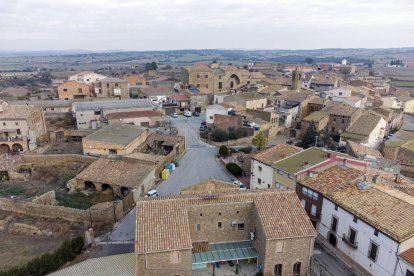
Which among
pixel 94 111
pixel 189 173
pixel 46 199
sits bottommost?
pixel 46 199

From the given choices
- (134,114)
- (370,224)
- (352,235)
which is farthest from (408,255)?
(134,114)

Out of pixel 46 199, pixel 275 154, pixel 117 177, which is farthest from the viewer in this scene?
pixel 117 177

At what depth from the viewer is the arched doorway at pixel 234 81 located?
347ft

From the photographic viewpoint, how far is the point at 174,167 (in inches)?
1829

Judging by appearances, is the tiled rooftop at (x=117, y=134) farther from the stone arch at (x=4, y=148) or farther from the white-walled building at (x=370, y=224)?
the white-walled building at (x=370, y=224)

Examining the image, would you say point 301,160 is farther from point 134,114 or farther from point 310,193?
point 134,114

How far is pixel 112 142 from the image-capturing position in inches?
1889

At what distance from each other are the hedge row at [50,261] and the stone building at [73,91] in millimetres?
63832

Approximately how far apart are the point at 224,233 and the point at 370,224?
433 inches

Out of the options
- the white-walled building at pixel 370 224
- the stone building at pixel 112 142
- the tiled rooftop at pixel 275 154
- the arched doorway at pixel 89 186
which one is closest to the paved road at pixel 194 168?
the tiled rooftop at pixel 275 154

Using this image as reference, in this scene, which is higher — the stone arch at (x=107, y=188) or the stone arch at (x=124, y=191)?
the stone arch at (x=124, y=191)

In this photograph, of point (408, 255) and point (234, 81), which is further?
point (234, 81)

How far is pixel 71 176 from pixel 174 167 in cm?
1419

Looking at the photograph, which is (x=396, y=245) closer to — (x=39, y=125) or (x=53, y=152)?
(x=53, y=152)
